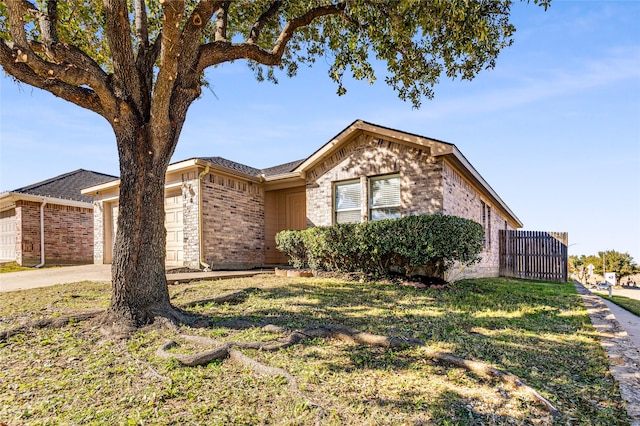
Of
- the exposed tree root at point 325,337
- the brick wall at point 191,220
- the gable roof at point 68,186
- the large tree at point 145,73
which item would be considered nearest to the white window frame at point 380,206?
the large tree at point 145,73

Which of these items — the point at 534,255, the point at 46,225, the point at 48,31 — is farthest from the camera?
A: the point at 46,225

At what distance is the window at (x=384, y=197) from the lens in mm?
9516

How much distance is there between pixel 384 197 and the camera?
972 centimetres

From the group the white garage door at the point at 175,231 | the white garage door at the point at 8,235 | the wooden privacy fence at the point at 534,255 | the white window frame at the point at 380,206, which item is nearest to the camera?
the white window frame at the point at 380,206

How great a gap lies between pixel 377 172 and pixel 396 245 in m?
2.58

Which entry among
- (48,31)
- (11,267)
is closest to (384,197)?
(48,31)

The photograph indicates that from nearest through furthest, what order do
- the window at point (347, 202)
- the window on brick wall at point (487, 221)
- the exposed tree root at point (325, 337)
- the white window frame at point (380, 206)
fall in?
the exposed tree root at point (325, 337) < the white window frame at point (380, 206) < the window at point (347, 202) < the window on brick wall at point (487, 221)

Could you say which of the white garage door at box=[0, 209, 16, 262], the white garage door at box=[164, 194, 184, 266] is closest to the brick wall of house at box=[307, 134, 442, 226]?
the white garage door at box=[164, 194, 184, 266]

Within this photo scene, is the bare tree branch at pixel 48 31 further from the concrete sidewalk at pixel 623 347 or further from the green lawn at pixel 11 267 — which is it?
the green lawn at pixel 11 267

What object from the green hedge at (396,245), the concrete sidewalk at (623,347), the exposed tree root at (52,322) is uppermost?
the green hedge at (396,245)

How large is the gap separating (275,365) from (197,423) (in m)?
1.01

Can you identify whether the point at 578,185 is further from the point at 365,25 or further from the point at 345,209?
the point at 365,25

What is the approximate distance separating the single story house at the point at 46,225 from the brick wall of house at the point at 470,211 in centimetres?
1593

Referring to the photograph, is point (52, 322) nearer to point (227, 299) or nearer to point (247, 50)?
point (227, 299)
